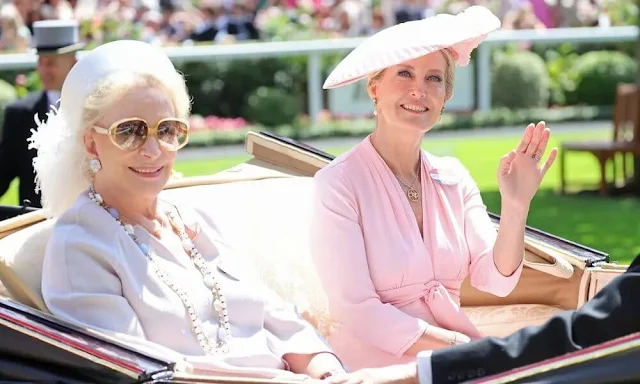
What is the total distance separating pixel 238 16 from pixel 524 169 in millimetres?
14691

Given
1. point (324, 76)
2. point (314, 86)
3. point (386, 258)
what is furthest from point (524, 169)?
point (314, 86)

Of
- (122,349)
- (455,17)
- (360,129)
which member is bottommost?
(360,129)

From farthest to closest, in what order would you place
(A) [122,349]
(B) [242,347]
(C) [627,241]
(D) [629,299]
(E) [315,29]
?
(E) [315,29], (C) [627,241], (B) [242,347], (A) [122,349], (D) [629,299]

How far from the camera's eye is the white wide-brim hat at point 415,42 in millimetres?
3982

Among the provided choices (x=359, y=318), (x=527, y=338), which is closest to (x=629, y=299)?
(x=527, y=338)

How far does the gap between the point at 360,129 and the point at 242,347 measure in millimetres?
12630

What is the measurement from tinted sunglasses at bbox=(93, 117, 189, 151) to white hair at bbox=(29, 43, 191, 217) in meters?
0.06

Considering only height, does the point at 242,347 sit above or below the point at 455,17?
below

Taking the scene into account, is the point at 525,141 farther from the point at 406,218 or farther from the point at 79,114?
the point at 79,114

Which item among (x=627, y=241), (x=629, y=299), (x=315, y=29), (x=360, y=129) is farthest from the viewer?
(x=315, y=29)

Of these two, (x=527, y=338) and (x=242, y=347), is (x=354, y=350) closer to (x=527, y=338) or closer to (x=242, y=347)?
(x=242, y=347)

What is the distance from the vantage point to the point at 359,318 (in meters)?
3.95

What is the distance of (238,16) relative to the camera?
1838 centimetres

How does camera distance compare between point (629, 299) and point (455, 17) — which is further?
point (455, 17)
